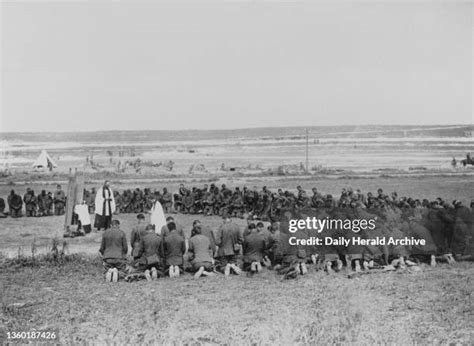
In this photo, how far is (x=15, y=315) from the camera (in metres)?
7.92

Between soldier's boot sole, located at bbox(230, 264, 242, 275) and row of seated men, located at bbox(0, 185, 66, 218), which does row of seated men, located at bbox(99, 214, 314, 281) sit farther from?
row of seated men, located at bbox(0, 185, 66, 218)

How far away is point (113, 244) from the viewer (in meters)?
9.94

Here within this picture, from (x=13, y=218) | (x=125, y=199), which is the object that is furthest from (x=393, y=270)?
(x=13, y=218)

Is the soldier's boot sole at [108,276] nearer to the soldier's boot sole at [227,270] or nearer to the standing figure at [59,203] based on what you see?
→ the soldier's boot sole at [227,270]

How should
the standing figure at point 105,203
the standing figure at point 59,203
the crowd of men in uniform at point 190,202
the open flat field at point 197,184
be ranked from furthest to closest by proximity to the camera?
the standing figure at point 59,203 < the crowd of men in uniform at point 190,202 < the standing figure at point 105,203 < the open flat field at point 197,184

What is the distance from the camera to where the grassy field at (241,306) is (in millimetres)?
7137

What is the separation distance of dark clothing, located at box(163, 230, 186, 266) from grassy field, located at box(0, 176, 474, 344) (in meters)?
0.42

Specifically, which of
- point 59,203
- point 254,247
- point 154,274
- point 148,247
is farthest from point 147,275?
point 59,203

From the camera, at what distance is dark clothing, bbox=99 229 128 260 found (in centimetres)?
991

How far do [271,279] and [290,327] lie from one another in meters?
2.38

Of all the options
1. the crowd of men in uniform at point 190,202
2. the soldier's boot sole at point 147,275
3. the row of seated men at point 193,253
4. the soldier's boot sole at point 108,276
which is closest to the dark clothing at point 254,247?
the row of seated men at point 193,253

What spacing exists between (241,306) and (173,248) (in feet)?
7.47

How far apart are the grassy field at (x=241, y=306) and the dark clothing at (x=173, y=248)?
0.42m

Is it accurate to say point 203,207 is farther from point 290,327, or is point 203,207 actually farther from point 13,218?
point 290,327
